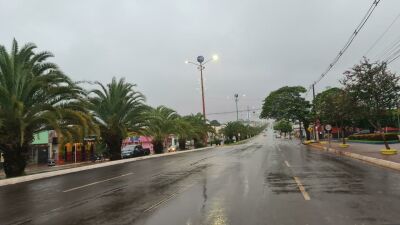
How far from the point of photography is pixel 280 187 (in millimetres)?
13109

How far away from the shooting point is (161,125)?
4656 cm

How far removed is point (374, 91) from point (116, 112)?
1891 centimetres

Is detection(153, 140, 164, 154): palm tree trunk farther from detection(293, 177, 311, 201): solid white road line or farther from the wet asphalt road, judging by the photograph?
detection(293, 177, 311, 201): solid white road line

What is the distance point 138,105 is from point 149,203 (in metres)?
24.9

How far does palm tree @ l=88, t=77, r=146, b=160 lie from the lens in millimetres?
33875

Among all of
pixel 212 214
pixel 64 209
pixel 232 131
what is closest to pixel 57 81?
pixel 64 209

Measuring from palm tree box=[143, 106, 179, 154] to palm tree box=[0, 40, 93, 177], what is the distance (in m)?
14.7

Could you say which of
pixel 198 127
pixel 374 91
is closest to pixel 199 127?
pixel 198 127

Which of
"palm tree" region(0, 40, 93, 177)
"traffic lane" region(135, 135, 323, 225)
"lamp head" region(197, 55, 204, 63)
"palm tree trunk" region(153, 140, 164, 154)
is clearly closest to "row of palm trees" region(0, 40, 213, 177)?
"palm tree" region(0, 40, 93, 177)

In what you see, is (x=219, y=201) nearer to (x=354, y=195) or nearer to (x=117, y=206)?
(x=117, y=206)

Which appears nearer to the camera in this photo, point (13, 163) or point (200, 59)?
point (13, 163)

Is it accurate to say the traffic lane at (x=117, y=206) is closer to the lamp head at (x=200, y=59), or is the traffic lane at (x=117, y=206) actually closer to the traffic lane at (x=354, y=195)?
the traffic lane at (x=354, y=195)

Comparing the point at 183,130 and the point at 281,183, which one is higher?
the point at 183,130

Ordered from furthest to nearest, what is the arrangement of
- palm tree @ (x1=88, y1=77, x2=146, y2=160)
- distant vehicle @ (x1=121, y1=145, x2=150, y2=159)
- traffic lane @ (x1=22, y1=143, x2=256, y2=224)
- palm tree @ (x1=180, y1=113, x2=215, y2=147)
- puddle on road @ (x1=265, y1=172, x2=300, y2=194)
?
1. palm tree @ (x1=180, y1=113, x2=215, y2=147)
2. distant vehicle @ (x1=121, y1=145, x2=150, y2=159)
3. palm tree @ (x1=88, y1=77, x2=146, y2=160)
4. puddle on road @ (x1=265, y1=172, x2=300, y2=194)
5. traffic lane @ (x1=22, y1=143, x2=256, y2=224)
